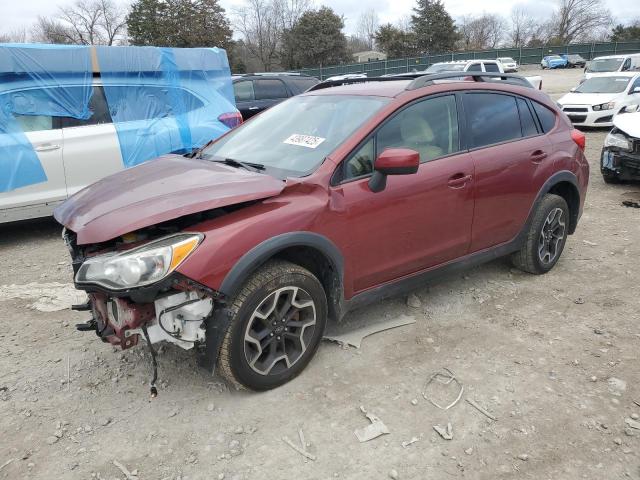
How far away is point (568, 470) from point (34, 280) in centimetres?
446

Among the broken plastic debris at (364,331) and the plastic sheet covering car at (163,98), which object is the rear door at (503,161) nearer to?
the broken plastic debris at (364,331)

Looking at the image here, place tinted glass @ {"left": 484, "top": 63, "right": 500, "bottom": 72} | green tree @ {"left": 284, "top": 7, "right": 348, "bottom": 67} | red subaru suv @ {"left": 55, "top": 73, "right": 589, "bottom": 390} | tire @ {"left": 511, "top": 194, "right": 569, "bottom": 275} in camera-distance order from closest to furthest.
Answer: red subaru suv @ {"left": 55, "top": 73, "right": 589, "bottom": 390}
tire @ {"left": 511, "top": 194, "right": 569, "bottom": 275}
tinted glass @ {"left": 484, "top": 63, "right": 500, "bottom": 72}
green tree @ {"left": 284, "top": 7, "right": 348, "bottom": 67}

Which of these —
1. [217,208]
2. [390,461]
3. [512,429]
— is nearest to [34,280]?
[217,208]

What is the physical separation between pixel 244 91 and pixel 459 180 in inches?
319

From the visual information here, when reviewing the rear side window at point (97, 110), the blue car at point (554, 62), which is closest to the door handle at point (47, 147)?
the rear side window at point (97, 110)

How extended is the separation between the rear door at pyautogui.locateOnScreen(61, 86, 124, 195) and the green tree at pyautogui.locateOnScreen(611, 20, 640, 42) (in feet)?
228

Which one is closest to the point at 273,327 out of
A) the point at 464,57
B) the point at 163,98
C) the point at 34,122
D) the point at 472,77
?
the point at 472,77

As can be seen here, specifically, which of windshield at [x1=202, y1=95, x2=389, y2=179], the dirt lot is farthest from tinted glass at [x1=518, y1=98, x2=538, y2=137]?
windshield at [x1=202, y1=95, x2=389, y2=179]

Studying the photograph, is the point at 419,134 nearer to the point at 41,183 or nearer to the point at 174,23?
the point at 41,183

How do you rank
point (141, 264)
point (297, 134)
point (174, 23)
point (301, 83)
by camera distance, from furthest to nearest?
1. point (174, 23)
2. point (301, 83)
3. point (297, 134)
4. point (141, 264)

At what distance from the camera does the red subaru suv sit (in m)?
2.50

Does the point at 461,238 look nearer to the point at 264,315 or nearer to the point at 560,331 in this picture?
the point at 560,331

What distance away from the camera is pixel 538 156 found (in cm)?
404

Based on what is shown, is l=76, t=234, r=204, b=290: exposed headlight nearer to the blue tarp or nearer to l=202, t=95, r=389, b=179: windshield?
l=202, t=95, r=389, b=179: windshield
